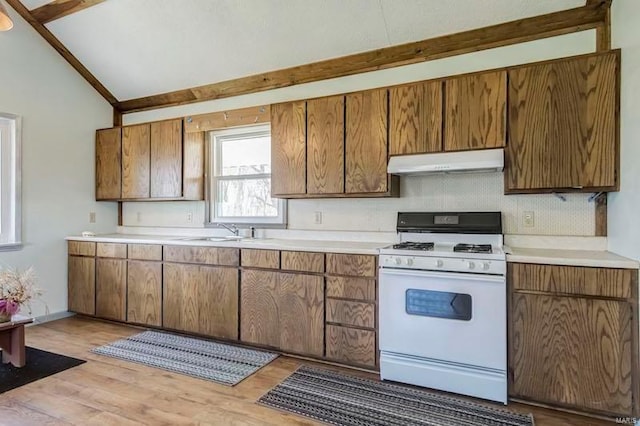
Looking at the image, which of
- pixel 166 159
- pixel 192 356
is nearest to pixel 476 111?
pixel 192 356

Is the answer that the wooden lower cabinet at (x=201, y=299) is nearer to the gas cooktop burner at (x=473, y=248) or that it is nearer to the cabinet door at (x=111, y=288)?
the cabinet door at (x=111, y=288)

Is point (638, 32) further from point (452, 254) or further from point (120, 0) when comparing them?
point (120, 0)

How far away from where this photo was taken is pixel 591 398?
2.20 metres

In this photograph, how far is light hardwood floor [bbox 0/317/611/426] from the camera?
2178 mm

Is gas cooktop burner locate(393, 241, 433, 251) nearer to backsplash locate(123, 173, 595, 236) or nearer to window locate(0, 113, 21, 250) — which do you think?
backsplash locate(123, 173, 595, 236)

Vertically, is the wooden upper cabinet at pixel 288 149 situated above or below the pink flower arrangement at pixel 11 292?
above

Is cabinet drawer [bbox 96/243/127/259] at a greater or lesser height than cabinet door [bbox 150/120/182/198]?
lesser

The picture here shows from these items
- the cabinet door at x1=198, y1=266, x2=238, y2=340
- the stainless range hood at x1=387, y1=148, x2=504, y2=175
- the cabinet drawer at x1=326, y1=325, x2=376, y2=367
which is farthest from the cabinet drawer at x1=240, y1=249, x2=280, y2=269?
the stainless range hood at x1=387, y1=148, x2=504, y2=175

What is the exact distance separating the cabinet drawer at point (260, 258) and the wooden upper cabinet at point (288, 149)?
1.93ft

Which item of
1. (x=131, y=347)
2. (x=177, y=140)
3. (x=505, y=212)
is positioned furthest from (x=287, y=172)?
(x=131, y=347)

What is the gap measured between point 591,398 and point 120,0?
4750 mm

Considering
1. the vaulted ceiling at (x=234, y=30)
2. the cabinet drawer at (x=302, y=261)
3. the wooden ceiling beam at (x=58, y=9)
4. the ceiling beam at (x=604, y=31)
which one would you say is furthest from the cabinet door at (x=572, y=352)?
the wooden ceiling beam at (x=58, y=9)

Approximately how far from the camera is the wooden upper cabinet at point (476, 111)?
8.71ft

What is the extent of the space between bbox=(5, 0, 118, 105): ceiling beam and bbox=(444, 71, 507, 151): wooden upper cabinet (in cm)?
406
